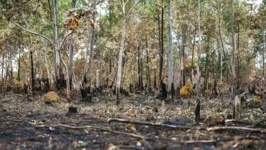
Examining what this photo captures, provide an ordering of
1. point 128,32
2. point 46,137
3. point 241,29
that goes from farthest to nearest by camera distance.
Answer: point 241,29
point 128,32
point 46,137

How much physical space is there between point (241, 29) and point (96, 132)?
23.4 metres

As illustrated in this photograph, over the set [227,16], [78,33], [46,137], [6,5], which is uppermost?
[227,16]

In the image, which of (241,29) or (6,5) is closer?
(6,5)

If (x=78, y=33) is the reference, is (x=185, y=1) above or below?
above

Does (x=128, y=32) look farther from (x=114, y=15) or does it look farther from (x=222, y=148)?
(x=222, y=148)

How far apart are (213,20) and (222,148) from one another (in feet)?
60.4

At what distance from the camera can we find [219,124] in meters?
6.14

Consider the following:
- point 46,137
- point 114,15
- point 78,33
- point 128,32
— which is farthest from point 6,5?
point 114,15

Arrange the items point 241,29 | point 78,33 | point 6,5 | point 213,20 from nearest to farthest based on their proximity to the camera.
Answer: point 6,5
point 78,33
point 213,20
point 241,29

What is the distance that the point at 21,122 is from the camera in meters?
7.29

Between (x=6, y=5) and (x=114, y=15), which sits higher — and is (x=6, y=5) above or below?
below

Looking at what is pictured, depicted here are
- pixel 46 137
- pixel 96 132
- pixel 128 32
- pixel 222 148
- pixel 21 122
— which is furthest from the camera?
pixel 128 32

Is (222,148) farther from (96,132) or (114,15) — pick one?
(114,15)

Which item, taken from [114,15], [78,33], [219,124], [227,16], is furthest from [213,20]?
Result: [219,124]
